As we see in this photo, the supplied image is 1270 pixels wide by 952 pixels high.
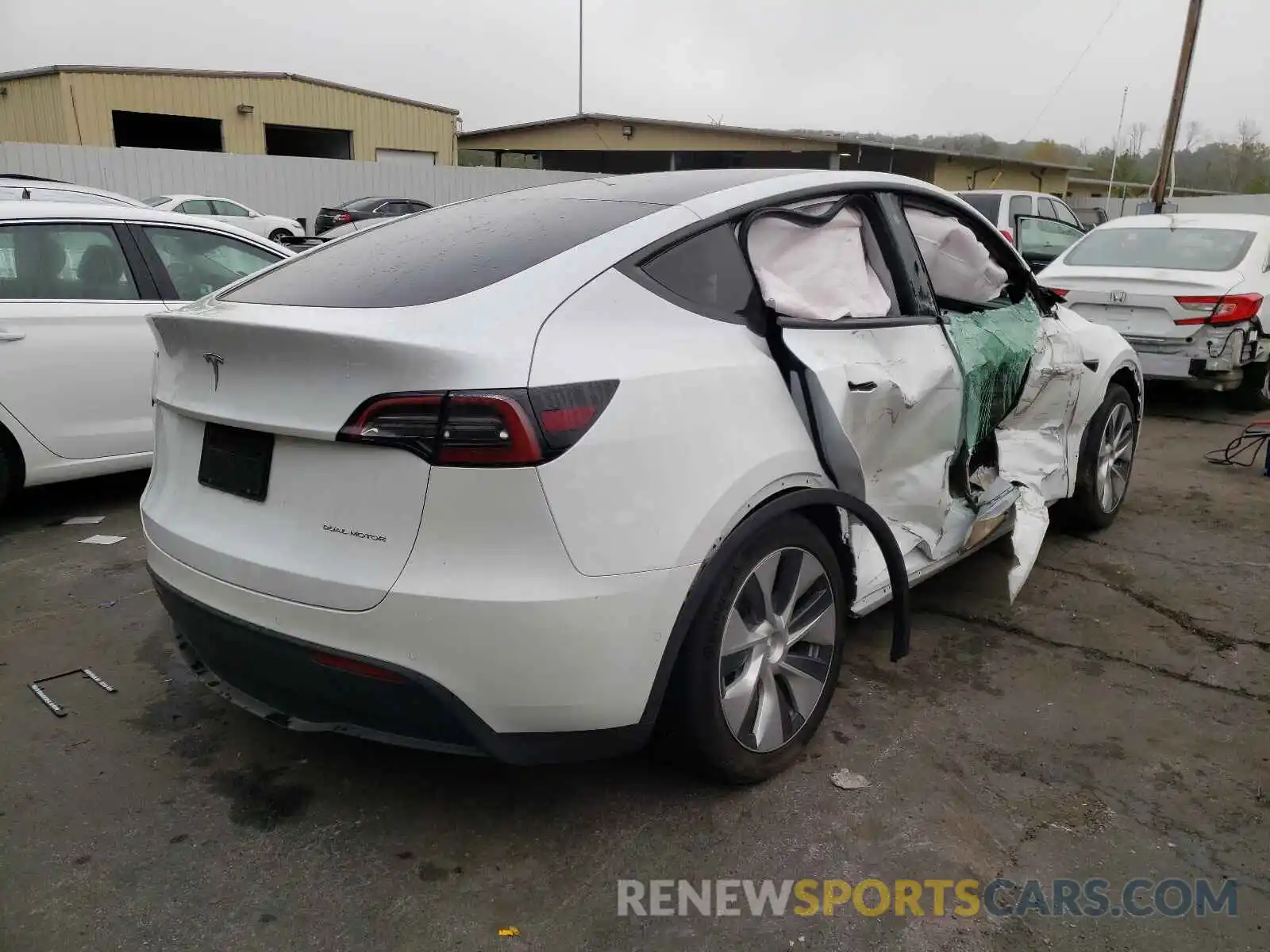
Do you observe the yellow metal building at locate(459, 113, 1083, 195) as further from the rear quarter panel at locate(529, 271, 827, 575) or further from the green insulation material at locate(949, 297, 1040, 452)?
the rear quarter panel at locate(529, 271, 827, 575)

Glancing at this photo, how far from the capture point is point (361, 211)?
21.4 meters

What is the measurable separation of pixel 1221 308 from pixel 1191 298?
0.70ft

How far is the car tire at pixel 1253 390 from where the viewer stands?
7953 mm

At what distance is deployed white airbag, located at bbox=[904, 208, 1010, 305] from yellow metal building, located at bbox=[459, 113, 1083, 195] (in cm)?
2653

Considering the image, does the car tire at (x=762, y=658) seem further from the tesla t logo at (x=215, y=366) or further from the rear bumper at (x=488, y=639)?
the tesla t logo at (x=215, y=366)

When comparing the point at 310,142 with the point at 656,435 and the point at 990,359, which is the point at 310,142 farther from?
the point at 656,435

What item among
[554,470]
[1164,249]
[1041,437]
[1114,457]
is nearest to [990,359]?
[1041,437]

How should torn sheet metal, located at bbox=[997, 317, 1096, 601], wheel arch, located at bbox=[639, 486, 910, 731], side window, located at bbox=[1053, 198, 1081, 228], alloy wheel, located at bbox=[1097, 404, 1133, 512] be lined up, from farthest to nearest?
1. side window, located at bbox=[1053, 198, 1081, 228]
2. alloy wheel, located at bbox=[1097, 404, 1133, 512]
3. torn sheet metal, located at bbox=[997, 317, 1096, 601]
4. wheel arch, located at bbox=[639, 486, 910, 731]

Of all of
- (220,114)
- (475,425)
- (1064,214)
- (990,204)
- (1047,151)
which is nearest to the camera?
(475,425)

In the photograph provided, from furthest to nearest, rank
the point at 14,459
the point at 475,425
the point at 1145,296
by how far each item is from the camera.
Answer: the point at 1145,296 < the point at 14,459 < the point at 475,425

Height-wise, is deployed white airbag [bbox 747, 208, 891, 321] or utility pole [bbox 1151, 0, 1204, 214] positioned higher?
utility pole [bbox 1151, 0, 1204, 214]

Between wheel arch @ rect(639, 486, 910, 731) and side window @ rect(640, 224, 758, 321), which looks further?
side window @ rect(640, 224, 758, 321)

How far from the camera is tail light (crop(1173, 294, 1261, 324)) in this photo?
717 centimetres

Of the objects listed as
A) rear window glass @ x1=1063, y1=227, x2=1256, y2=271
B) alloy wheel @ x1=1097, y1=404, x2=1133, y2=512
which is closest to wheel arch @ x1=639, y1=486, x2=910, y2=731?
alloy wheel @ x1=1097, y1=404, x2=1133, y2=512
